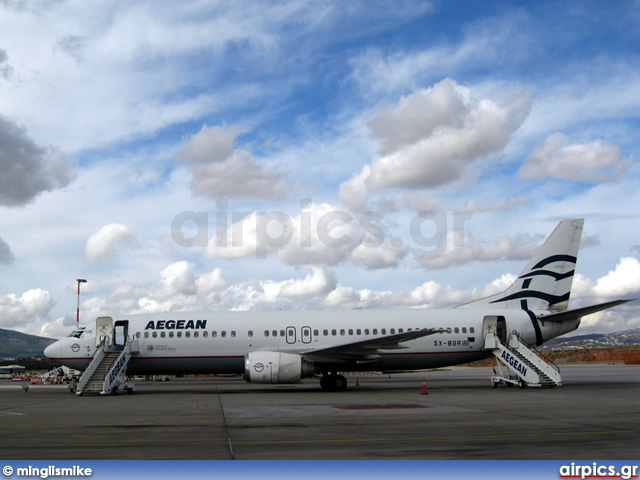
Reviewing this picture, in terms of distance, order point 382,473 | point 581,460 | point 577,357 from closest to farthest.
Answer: point 382,473, point 581,460, point 577,357

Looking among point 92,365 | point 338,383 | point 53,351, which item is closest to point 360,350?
point 338,383

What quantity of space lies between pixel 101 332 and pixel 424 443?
20.1 meters

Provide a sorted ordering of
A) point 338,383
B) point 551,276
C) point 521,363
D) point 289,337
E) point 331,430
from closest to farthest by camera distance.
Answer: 1. point 331,430
2. point 521,363
3. point 338,383
4. point 289,337
5. point 551,276

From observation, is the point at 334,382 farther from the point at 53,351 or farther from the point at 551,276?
the point at 53,351

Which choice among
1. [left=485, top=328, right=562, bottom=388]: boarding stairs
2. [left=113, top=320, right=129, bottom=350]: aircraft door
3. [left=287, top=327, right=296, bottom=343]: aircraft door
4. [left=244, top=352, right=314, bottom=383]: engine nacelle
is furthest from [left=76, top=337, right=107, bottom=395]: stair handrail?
[left=485, top=328, right=562, bottom=388]: boarding stairs

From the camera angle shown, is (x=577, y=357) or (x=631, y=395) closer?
(x=631, y=395)

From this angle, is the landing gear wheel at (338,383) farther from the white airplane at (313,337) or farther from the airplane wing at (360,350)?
the airplane wing at (360,350)

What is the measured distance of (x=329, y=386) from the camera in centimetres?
2508

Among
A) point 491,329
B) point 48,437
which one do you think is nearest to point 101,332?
point 48,437

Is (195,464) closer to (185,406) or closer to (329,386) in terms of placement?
(185,406)

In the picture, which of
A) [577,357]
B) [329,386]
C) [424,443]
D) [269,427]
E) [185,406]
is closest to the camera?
[424,443]

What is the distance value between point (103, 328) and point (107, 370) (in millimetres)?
2569

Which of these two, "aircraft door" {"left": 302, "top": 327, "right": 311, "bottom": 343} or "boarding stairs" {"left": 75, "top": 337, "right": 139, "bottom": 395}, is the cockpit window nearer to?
"boarding stairs" {"left": 75, "top": 337, "right": 139, "bottom": 395}

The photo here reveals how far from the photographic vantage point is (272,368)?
23266 mm
